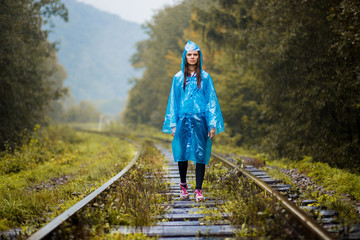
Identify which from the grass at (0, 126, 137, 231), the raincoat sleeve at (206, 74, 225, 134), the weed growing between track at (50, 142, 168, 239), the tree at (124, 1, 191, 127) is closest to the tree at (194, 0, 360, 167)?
the raincoat sleeve at (206, 74, 225, 134)

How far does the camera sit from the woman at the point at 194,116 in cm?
426

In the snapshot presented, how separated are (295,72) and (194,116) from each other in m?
6.29

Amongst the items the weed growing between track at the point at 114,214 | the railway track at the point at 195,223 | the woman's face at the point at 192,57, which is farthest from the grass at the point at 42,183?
the woman's face at the point at 192,57

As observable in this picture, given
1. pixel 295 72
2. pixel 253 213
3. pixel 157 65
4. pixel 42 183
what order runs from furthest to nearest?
pixel 157 65 → pixel 295 72 → pixel 42 183 → pixel 253 213

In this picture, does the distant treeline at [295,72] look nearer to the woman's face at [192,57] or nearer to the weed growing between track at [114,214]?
the woman's face at [192,57]

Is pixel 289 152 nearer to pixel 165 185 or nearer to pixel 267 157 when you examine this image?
pixel 267 157

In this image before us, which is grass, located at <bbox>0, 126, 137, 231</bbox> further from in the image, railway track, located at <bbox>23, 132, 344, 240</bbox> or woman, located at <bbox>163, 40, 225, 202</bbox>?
woman, located at <bbox>163, 40, 225, 202</bbox>

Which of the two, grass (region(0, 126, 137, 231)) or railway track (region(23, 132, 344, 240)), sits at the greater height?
railway track (region(23, 132, 344, 240))

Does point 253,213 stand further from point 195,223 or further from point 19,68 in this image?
point 19,68

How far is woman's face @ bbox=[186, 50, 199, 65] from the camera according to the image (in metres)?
4.33

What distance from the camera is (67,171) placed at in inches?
313

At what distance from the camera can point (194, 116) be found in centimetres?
425

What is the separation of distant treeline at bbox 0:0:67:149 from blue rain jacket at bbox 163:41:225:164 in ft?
25.9

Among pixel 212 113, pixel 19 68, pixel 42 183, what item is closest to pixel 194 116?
pixel 212 113
